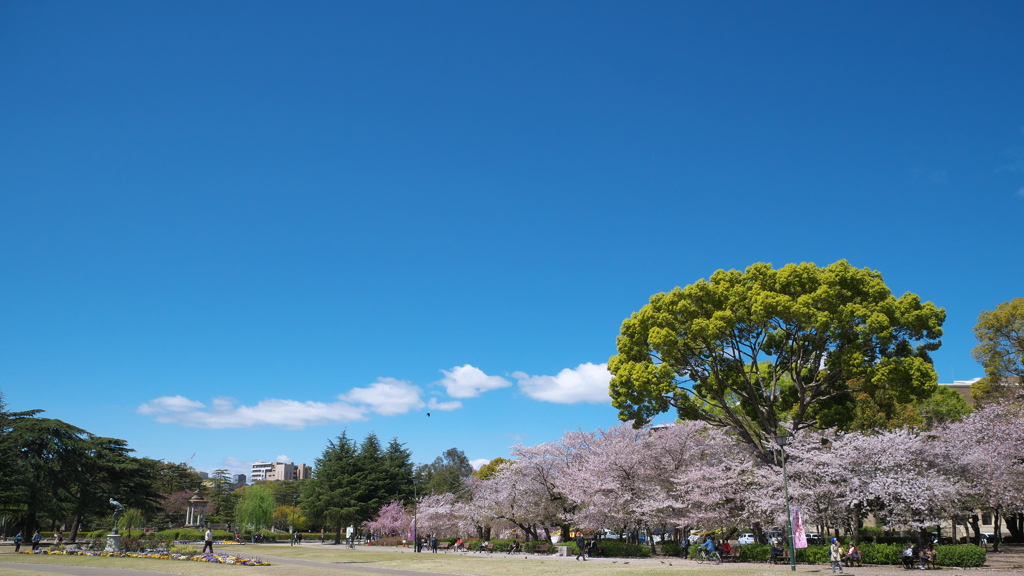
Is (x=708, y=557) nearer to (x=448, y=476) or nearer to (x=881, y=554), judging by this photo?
(x=881, y=554)

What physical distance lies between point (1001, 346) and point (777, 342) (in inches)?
893

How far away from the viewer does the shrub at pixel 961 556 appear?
22.8 metres

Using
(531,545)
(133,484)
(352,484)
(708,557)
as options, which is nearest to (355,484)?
(352,484)

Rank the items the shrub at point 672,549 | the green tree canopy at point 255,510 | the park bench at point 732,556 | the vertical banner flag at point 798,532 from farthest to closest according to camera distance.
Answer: the green tree canopy at point 255,510, the shrub at point 672,549, the park bench at point 732,556, the vertical banner flag at point 798,532

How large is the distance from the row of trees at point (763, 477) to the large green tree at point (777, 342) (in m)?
2.11

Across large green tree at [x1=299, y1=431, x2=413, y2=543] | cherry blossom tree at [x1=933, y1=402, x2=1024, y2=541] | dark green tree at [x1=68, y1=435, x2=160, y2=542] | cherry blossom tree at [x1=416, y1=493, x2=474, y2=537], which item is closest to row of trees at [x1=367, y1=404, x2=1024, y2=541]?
cherry blossom tree at [x1=933, y1=402, x2=1024, y2=541]

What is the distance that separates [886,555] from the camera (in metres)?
24.6

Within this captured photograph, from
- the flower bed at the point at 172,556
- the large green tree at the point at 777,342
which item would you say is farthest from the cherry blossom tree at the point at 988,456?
the flower bed at the point at 172,556

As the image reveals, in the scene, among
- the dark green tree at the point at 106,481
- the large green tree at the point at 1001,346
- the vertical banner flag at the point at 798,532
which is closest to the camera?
the vertical banner flag at the point at 798,532

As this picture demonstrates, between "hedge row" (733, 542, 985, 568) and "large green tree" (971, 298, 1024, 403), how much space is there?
23261mm

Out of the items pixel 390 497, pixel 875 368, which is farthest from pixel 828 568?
pixel 390 497

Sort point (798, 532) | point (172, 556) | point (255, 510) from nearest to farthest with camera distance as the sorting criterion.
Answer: point (798, 532), point (172, 556), point (255, 510)

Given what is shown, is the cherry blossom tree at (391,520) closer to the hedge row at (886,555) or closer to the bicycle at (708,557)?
the bicycle at (708,557)

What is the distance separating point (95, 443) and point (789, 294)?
5676 cm
